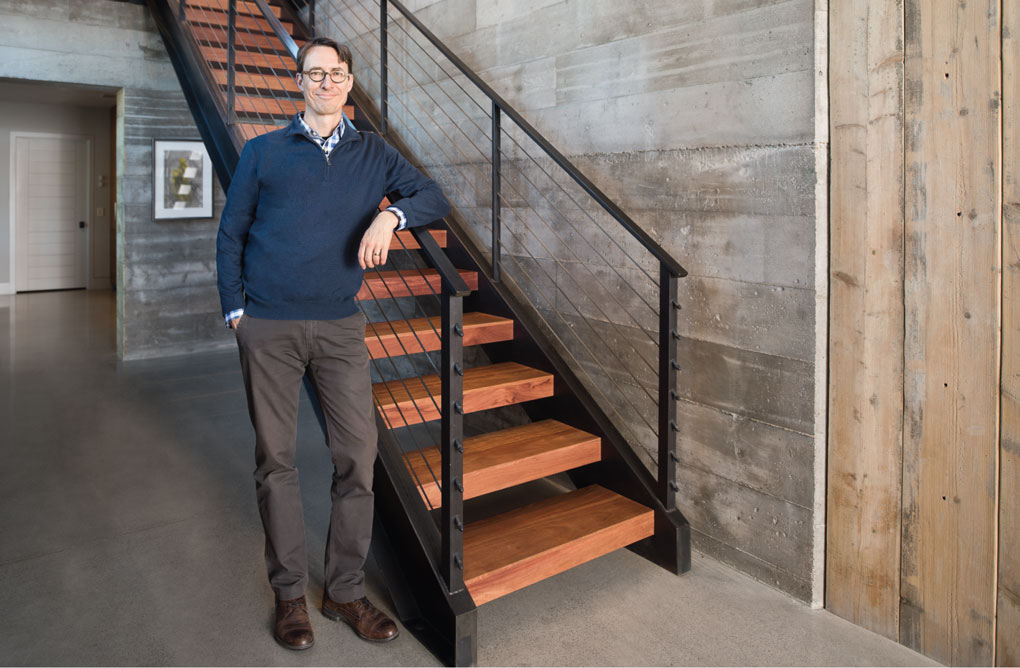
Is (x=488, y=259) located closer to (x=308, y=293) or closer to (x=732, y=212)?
(x=732, y=212)

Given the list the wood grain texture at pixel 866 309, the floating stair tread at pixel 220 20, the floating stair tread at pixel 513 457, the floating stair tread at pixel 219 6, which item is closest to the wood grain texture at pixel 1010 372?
the wood grain texture at pixel 866 309

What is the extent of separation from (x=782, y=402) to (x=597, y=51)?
1575 mm

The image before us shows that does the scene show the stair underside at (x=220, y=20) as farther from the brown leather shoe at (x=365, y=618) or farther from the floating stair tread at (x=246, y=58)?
the brown leather shoe at (x=365, y=618)

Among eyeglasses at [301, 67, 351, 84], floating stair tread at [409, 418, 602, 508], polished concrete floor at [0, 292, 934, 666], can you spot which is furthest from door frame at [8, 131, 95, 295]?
eyeglasses at [301, 67, 351, 84]

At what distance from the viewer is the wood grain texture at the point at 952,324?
6.37ft

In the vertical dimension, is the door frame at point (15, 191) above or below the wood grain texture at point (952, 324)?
above

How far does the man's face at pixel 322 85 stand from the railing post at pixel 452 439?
0.59m

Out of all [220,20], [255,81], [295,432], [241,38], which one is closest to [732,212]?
[295,432]

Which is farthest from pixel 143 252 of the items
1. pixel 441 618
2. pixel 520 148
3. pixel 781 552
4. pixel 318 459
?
pixel 781 552

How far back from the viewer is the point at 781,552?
251 cm

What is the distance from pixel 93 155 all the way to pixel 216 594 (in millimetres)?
9579

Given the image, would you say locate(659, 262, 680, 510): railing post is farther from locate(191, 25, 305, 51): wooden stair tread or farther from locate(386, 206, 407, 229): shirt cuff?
locate(191, 25, 305, 51): wooden stair tread

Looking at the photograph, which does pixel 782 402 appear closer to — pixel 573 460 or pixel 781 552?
pixel 781 552

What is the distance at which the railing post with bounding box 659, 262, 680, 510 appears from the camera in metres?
2.52
